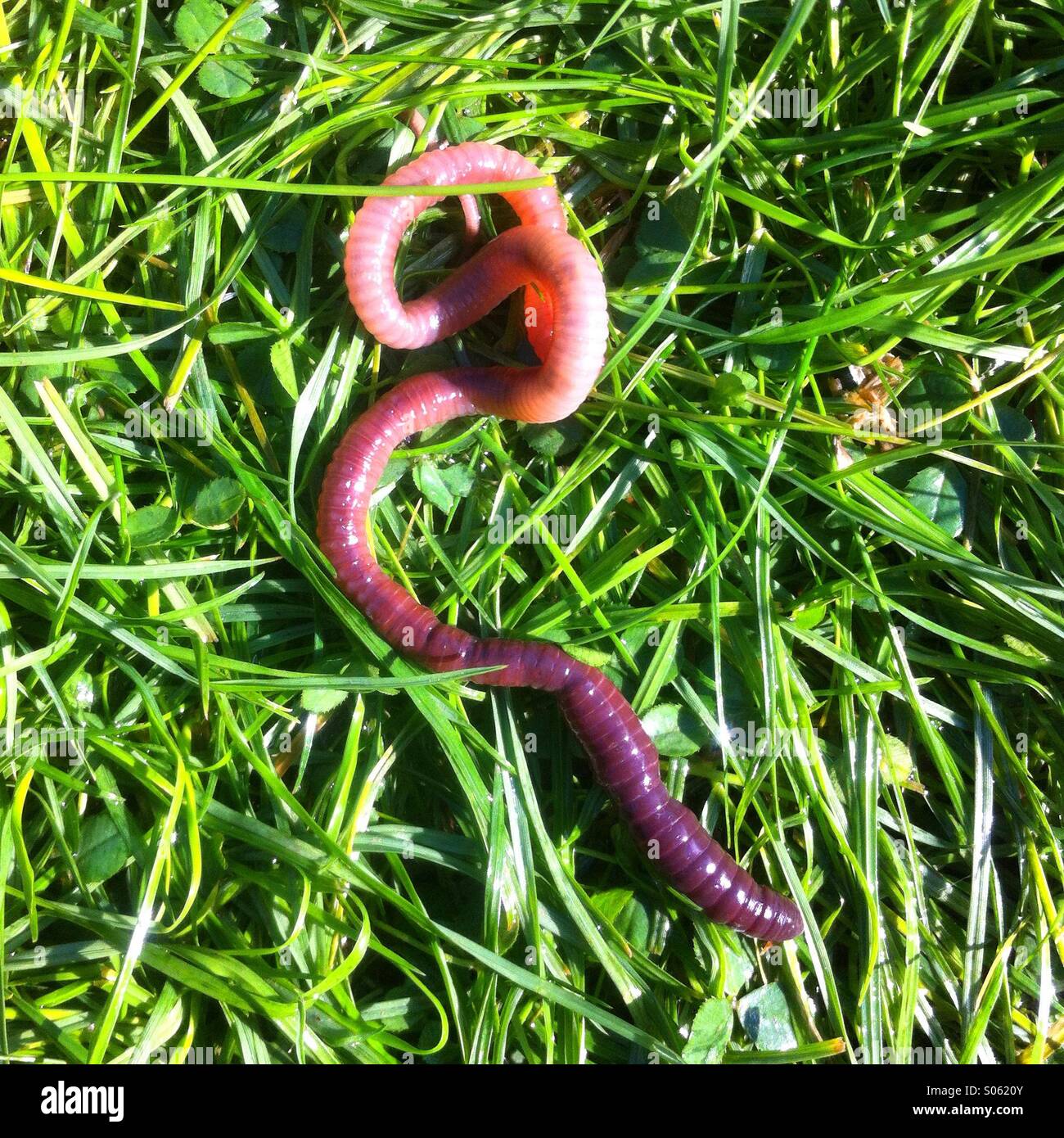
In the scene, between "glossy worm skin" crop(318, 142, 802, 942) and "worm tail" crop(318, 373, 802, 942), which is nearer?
"glossy worm skin" crop(318, 142, 802, 942)

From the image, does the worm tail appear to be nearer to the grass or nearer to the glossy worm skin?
the glossy worm skin

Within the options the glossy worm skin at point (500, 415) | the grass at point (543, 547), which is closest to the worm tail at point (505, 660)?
the glossy worm skin at point (500, 415)

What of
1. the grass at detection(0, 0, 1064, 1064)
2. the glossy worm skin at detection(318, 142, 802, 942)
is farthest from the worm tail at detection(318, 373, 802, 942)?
the grass at detection(0, 0, 1064, 1064)

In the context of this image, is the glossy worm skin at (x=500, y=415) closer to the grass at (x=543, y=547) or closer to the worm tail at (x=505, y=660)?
the worm tail at (x=505, y=660)

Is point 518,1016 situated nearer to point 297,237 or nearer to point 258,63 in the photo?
point 297,237

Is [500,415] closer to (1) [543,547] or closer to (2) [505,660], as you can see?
(1) [543,547]

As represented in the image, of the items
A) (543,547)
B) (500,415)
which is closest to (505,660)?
(543,547)
